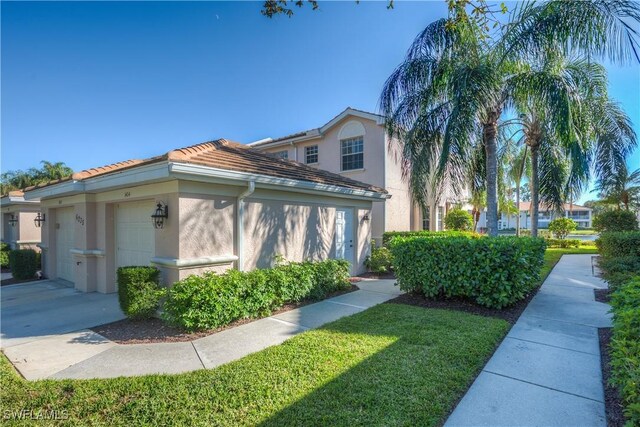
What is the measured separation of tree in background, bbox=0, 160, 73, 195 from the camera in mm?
27812

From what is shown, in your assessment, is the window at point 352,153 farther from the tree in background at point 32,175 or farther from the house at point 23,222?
the tree in background at point 32,175

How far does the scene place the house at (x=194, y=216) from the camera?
6391 mm

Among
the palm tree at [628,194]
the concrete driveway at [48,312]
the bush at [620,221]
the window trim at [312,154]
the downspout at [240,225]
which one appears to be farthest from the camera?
the palm tree at [628,194]

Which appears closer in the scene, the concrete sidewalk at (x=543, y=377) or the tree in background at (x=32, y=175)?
the concrete sidewalk at (x=543, y=377)

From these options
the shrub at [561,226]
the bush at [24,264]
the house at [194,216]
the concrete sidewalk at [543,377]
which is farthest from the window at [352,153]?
the shrub at [561,226]

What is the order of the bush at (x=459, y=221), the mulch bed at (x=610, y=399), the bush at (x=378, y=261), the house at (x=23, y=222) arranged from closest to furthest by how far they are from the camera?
the mulch bed at (x=610, y=399), the bush at (x=378, y=261), the house at (x=23, y=222), the bush at (x=459, y=221)

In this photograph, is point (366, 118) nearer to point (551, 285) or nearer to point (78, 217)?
point (551, 285)

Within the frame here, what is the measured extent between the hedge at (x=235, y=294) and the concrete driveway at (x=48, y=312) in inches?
83.5

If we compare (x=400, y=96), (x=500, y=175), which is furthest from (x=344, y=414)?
(x=500, y=175)

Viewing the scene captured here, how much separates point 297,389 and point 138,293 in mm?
4075

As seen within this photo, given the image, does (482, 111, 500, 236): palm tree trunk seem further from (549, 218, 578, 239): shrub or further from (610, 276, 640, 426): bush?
(549, 218, 578, 239): shrub

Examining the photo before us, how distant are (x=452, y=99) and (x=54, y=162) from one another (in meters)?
35.0

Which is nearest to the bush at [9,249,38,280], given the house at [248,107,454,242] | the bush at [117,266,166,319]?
the bush at [117,266,166,319]

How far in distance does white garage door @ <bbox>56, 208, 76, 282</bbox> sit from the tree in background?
2199 centimetres
